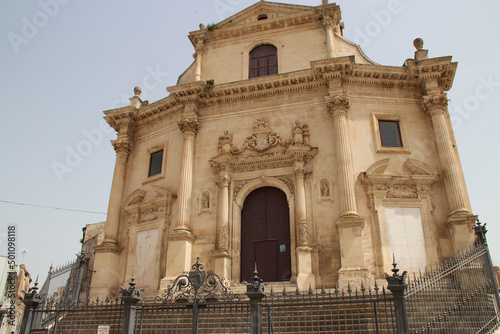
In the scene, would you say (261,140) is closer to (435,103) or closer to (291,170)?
(291,170)

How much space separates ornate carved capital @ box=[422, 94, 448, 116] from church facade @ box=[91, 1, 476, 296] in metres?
0.04

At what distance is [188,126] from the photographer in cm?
1650

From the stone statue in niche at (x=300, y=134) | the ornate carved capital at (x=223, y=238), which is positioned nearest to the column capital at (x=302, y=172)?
the stone statue in niche at (x=300, y=134)

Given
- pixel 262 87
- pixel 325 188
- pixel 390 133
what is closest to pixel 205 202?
pixel 325 188

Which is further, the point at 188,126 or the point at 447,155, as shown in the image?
the point at 188,126

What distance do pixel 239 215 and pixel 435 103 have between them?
27.2ft

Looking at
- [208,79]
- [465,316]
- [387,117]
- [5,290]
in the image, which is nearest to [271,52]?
[208,79]

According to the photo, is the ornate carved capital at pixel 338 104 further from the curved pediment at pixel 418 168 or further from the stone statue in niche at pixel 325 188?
the curved pediment at pixel 418 168

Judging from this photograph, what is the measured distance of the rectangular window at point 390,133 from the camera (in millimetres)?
15430

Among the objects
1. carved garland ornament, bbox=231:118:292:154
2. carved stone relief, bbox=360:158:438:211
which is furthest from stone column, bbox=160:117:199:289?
carved stone relief, bbox=360:158:438:211

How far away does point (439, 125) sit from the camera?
49.4 feet

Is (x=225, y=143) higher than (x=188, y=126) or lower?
lower

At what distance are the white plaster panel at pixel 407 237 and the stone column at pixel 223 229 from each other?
550cm

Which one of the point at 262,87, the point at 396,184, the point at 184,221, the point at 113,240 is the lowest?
the point at 113,240
